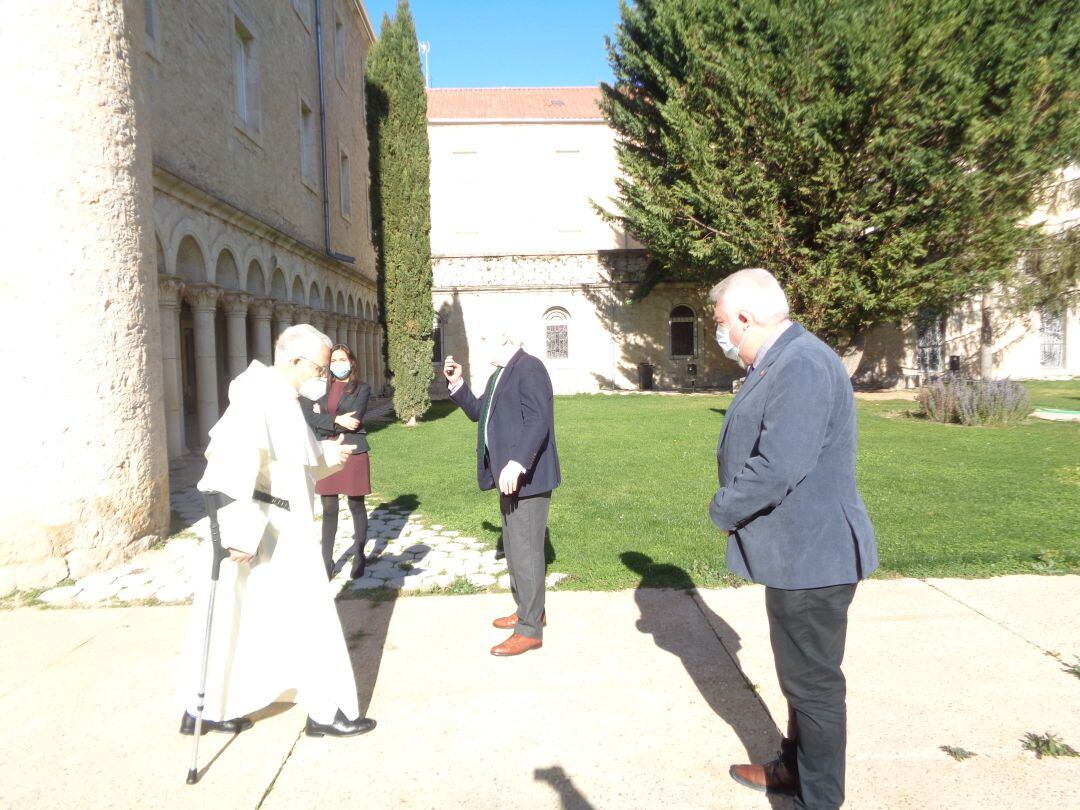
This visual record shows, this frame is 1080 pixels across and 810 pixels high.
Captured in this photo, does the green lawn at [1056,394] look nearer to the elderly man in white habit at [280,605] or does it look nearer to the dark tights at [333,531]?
the dark tights at [333,531]

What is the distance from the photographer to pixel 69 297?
5492 mm

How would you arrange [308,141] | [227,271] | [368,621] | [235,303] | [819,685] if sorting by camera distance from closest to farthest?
[819,685] < [368,621] < [227,271] < [235,303] < [308,141]

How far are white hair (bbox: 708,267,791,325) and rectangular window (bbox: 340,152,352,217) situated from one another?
2235 centimetres

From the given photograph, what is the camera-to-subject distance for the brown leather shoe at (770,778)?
2.72m

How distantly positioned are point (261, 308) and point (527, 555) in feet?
40.7

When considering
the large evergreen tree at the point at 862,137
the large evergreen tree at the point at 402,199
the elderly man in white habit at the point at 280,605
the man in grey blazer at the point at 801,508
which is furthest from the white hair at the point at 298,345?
the large evergreen tree at the point at 862,137

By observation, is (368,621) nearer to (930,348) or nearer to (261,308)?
(261,308)

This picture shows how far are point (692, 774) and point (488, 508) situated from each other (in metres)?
5.36

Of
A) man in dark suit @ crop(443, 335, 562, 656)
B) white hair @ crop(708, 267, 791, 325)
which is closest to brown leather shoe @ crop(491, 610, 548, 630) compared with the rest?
man in dark suit @ crop(443, 335, 562, 656)

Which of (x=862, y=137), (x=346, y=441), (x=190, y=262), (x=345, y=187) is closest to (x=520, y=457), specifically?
(x=346, y=441)

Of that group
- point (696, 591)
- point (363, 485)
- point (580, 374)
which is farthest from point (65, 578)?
point (580, 374)

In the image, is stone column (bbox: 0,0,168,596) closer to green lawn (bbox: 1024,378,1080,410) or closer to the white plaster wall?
green lawn (bbox: 1024,378,1080,410)

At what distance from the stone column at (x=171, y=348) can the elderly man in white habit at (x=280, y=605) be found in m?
8.62

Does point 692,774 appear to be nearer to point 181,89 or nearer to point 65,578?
point 65,578
